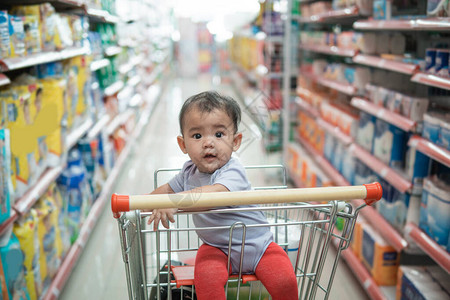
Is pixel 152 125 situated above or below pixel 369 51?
below

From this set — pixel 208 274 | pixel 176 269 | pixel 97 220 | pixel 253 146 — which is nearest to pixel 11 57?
pixel 176 269

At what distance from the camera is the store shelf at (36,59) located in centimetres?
200

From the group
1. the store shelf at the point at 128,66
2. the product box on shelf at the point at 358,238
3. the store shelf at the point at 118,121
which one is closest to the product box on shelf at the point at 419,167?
the product box on shelf at the point at 358,238

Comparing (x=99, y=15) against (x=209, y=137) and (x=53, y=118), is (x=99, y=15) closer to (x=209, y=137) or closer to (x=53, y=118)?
(x=53, y=118)

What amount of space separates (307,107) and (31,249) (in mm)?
3031

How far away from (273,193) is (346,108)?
281cm

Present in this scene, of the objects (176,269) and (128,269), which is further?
(176,269)

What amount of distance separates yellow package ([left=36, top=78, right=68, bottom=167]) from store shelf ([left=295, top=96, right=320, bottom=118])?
2305 millimetres

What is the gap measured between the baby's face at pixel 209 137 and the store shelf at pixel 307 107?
2.78 m

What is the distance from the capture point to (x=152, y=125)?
7.71 m

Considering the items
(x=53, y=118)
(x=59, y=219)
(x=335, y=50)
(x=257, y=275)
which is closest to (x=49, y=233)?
(x=59, y=219)

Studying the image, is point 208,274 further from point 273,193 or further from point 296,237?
point 296,237

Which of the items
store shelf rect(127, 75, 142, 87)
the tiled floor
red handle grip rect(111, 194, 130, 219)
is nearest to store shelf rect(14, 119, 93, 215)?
the tiled floor

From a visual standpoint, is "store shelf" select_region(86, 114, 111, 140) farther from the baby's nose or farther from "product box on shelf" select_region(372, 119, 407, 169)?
the baby's nose
